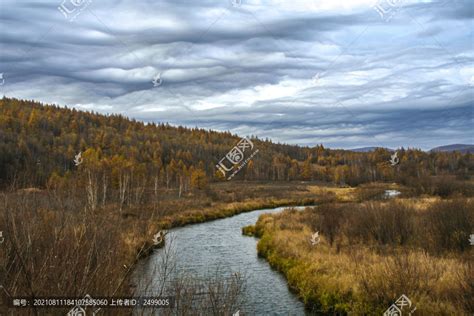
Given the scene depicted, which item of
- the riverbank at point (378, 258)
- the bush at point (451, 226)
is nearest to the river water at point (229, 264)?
the riverbank at point (378, 258)

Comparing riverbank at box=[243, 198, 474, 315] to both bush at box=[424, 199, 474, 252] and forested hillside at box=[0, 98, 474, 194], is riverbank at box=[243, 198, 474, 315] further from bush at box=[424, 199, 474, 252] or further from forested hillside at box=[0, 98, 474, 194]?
forested hillside at box=[0, 98, 474, 194]

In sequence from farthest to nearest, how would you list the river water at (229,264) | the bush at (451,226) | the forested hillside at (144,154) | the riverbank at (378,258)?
1. the forested hillside at (144,154)
2. the bush at (451,226)
3. the river water at (229,264)
4. the riverbank at (378,258)

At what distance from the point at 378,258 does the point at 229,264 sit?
8329 mm

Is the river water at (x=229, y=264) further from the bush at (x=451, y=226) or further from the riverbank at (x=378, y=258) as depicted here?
the bush at (x=451, y=226)

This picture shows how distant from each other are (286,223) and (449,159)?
151m

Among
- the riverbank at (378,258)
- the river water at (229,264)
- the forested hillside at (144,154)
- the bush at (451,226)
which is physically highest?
the forested hillside at (144,154)

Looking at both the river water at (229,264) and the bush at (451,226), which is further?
the bush at (451,226)

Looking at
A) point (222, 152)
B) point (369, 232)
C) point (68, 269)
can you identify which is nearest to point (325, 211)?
point (369, 232)

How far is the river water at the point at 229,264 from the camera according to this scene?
614 inches

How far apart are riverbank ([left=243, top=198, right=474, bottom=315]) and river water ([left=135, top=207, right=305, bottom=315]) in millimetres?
672

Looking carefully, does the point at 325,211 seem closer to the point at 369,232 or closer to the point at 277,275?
the point at 369,232

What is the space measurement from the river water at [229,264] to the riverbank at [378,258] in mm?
672

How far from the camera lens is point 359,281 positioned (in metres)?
14.8

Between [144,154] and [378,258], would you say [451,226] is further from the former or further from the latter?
[144,154]
